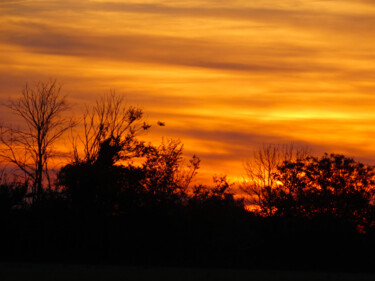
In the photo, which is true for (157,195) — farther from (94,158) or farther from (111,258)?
(94,158)

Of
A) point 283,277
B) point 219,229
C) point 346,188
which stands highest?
point 346,188

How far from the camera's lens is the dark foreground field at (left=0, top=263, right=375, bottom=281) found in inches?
844

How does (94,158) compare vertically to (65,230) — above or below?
above

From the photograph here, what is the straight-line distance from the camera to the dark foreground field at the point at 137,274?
70.3 feet

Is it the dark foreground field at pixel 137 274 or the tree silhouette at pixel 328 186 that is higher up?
the tree silhouette at pixel 328 186

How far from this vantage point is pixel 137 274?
2356 centimetres

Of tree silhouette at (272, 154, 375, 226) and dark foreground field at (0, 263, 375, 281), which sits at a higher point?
tree silhouette at (272, 154, 375, 226)

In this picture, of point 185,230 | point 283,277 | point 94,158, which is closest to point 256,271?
point 283,277

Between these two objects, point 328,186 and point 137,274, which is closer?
point 137,274

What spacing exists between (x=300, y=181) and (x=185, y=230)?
17.9 m

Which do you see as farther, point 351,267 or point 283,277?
point 351,267

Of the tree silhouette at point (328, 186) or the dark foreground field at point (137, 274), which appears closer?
the dark foreground field at point (137, 274)

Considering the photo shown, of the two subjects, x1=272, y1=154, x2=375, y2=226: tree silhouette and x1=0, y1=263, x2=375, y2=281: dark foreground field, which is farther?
x1=272, y1=154, x2=375, y2=226: tree silhouette

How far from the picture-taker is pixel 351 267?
29.5 m
